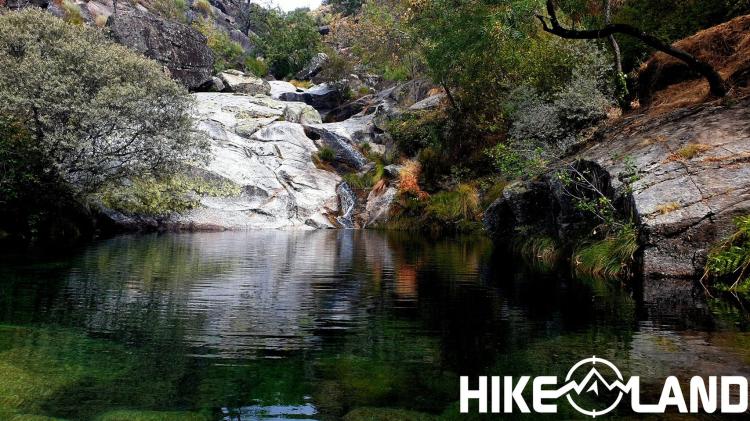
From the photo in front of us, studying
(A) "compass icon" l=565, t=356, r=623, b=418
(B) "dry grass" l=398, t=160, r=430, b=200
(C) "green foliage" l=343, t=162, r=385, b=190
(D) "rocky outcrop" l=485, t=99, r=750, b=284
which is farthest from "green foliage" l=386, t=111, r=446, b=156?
(A) "compass icon" l=565, t=356, r=623, b=418

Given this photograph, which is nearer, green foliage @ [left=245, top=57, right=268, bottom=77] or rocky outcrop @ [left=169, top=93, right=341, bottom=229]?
rocky outcrop @ [left=169, top=93, right=341, bottom=229]

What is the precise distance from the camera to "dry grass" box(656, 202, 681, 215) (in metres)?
12.4

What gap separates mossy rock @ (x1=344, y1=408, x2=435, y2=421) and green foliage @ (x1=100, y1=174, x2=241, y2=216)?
28092mm

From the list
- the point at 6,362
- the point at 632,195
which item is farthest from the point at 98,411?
the point at 632,195

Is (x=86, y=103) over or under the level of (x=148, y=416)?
over

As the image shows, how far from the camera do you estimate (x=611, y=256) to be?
1462cm

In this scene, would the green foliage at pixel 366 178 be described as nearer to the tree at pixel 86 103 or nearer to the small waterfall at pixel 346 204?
the small waterfall at pixel 346 204

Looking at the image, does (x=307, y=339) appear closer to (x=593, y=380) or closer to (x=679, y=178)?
(x=593, y=380)

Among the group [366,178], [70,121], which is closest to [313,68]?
[366,178]

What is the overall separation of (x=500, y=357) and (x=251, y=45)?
89.5 metres

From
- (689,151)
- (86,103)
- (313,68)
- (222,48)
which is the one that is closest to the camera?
(689,151)

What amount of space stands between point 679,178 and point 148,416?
12.6 metres

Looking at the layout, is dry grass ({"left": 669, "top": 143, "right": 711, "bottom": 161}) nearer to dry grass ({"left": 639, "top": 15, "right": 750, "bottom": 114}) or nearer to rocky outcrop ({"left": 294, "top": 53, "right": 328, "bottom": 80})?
dry grass ({"left": 639, "top": 15, "right": 750, "bottom": 114})

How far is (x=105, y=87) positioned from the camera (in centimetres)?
2527
